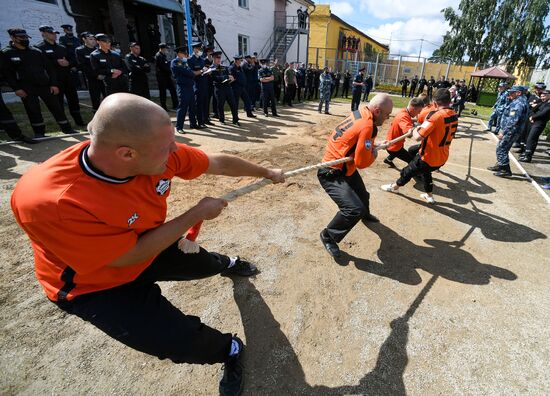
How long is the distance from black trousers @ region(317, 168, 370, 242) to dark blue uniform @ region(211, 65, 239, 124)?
19.9 ft

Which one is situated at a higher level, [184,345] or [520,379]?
[184,345]

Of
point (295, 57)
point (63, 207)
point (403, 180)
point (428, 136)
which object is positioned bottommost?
point (403, 180)

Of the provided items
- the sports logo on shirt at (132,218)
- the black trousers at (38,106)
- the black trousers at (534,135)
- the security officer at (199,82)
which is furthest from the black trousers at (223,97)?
the black trousers at (534,135)

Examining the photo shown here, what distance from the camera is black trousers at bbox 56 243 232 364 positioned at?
1.49m

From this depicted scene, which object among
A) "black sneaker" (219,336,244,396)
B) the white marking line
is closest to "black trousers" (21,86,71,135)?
"black sneaker" (219,336,244,396)

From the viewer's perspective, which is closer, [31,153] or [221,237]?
[221,237]

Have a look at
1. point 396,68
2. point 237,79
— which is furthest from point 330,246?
point 396,68

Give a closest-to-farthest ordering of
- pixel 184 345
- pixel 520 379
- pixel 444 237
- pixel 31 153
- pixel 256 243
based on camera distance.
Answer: pixel 184 345, pixel 520 379, pixel 256 243, pixel 444 237, pixel 31 153

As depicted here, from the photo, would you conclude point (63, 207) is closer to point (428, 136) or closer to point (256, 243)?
point (256, 243)

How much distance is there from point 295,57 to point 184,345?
27855 millimetres

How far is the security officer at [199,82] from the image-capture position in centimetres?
775

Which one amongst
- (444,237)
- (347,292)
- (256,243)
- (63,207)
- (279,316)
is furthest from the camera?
(444,237)

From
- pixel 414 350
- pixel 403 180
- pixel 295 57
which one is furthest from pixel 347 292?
pixel 295 57

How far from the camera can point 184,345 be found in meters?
1.60
